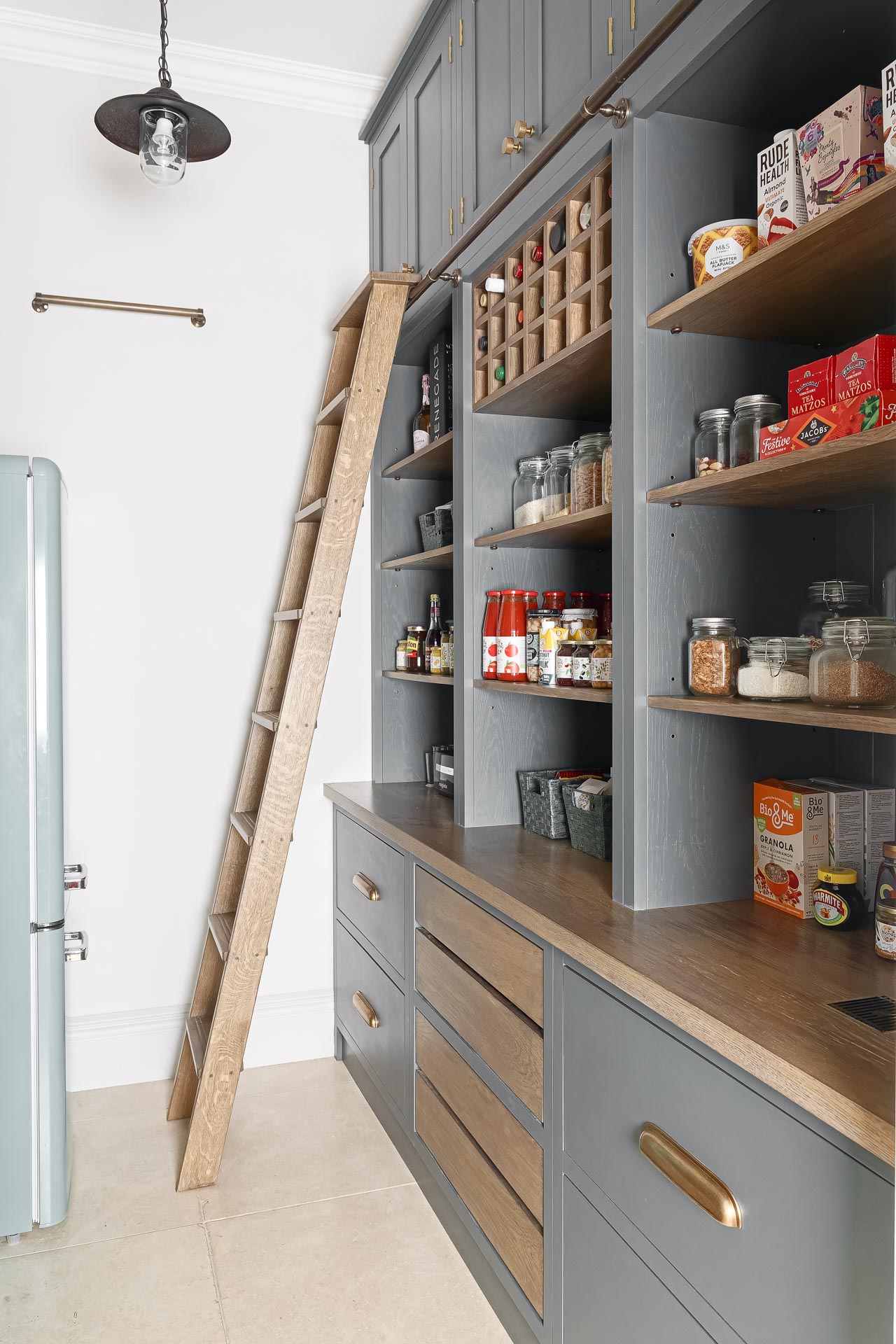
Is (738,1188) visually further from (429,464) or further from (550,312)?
(429,464)

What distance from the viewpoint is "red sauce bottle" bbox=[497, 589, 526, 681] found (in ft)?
7.31

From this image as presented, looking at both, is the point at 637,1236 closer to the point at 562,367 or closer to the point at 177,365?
the point at 562,367

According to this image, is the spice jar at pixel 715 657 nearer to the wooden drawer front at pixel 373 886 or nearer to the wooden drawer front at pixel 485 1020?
the wooden drawer front at pixel 485 1020

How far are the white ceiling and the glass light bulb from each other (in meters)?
0.60

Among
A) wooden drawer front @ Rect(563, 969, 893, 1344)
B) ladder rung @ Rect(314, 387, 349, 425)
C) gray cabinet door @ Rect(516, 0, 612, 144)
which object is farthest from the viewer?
ladder rung @ Rect(314, 387, 349, 425)

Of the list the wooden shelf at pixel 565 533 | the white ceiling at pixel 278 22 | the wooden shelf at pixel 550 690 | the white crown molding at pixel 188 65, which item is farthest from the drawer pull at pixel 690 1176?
the white crown molding at pixel 188 65

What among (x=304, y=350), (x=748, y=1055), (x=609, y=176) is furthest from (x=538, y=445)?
(x=748, y=1055)

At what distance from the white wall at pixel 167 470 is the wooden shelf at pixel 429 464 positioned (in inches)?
11.8

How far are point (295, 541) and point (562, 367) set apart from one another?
1115 mm

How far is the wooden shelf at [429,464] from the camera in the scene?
8.33ft

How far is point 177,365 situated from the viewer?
283 centimetres

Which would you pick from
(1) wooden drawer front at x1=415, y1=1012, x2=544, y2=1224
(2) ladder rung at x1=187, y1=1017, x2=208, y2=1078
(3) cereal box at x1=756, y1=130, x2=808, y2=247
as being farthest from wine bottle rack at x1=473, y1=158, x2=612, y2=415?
(2) ladder rung at x1=187, y1=1017, x2=208, y2=1078

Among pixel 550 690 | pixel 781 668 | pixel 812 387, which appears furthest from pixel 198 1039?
pixel 812 387

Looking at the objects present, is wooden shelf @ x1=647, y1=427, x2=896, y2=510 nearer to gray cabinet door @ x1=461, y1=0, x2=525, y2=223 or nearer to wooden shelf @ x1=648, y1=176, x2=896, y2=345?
wooden shelf @ x1=648, y1=176, x2=896, y2=345
